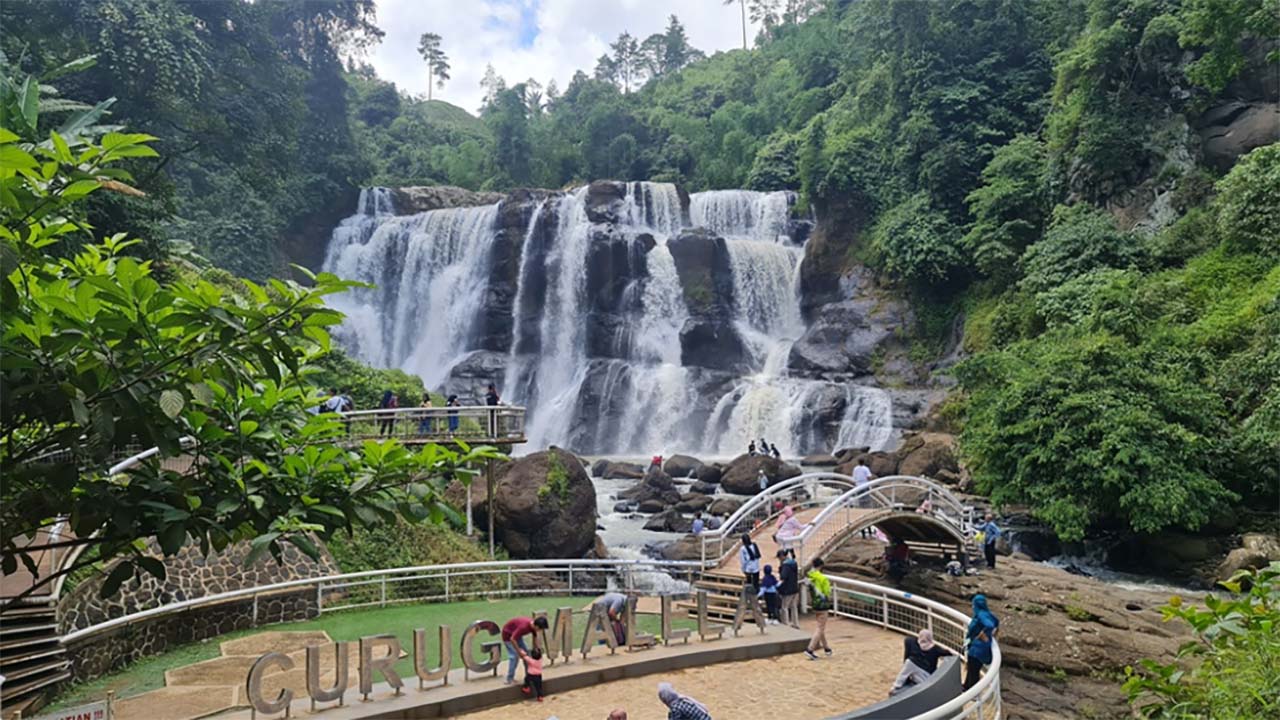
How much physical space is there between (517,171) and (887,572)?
5470 cm

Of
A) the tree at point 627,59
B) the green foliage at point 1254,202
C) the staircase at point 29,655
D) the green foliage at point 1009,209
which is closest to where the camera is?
the staircase at point 29,655

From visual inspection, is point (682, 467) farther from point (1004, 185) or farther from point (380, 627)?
point (380, 627)

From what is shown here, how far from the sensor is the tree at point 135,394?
10.1 feet

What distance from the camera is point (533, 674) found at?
9789 mm

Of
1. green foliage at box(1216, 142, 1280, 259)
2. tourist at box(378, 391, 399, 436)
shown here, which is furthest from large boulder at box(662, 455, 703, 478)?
green foliage at box(1216, 142, 1280, 259)

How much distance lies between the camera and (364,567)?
52.3 feet

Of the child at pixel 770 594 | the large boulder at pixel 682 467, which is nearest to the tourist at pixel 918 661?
the child at pixel 770 594

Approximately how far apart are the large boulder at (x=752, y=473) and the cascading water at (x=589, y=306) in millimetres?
8447

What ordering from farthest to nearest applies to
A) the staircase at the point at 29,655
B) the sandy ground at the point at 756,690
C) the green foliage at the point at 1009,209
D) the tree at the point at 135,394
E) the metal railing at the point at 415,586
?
the green foliage at the point at 1009,209 < the metal railing at the point at 415,586 < the sandy ground at the point at 756,690 < the staircase at the point at 29,655 < the tree at the point at 135,394

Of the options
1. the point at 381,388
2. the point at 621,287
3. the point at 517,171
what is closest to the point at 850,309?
the point at 621,287

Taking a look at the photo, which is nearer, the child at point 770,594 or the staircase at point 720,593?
the child at point 770,594

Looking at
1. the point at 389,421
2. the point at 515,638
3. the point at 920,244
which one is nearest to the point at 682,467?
the point at 389,421

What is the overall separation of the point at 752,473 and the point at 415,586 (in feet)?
51.7

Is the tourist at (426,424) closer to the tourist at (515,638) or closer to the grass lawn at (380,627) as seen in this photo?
the grass lawn at (380,627)
